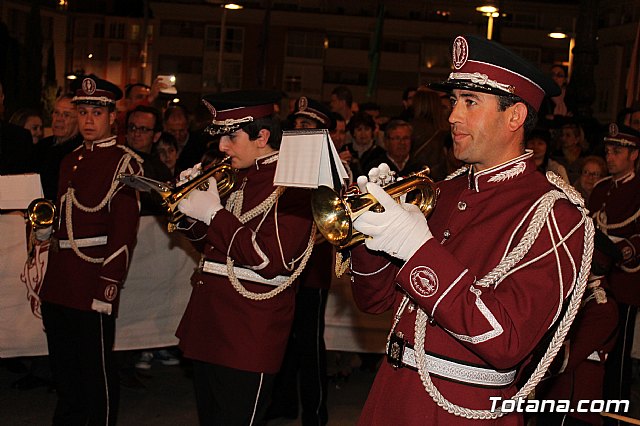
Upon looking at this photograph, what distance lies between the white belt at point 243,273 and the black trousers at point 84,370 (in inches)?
40.6

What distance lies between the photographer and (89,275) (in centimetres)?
606

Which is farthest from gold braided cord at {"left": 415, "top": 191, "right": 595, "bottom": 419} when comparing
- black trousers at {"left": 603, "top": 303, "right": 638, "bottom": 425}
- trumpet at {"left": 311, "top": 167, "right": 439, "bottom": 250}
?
black trousers at {"left": 603, "top": 303, "right": 638, "bottom": 425}

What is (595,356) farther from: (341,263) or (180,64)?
Answer: (180,64)

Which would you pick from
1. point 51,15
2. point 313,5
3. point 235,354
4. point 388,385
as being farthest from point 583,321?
point 313,5

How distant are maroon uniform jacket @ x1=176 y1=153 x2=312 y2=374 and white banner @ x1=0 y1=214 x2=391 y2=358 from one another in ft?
8.49

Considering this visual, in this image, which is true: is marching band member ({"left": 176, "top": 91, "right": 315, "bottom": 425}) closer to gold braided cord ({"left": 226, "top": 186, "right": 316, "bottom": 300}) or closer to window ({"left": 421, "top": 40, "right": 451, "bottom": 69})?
gold braided cord ({"left": 226, "top": 186, "right": 316, "bottom": 300})

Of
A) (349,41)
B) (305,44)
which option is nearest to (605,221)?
(349,41)

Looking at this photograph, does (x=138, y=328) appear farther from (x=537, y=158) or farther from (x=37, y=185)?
(x=537, y=158)

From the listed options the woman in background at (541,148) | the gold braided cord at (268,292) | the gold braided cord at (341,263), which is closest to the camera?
the gold braided cord at (341,263)

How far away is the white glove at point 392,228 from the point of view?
9.97 ft

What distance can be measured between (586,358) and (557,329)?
9.69ft

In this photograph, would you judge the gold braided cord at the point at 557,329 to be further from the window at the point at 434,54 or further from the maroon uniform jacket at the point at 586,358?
the window at the point at 434,54

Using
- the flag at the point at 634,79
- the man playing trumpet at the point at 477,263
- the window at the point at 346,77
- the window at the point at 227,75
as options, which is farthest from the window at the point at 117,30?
the man playing trumpet at the point at 477,263

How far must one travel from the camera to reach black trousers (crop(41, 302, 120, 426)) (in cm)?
599
